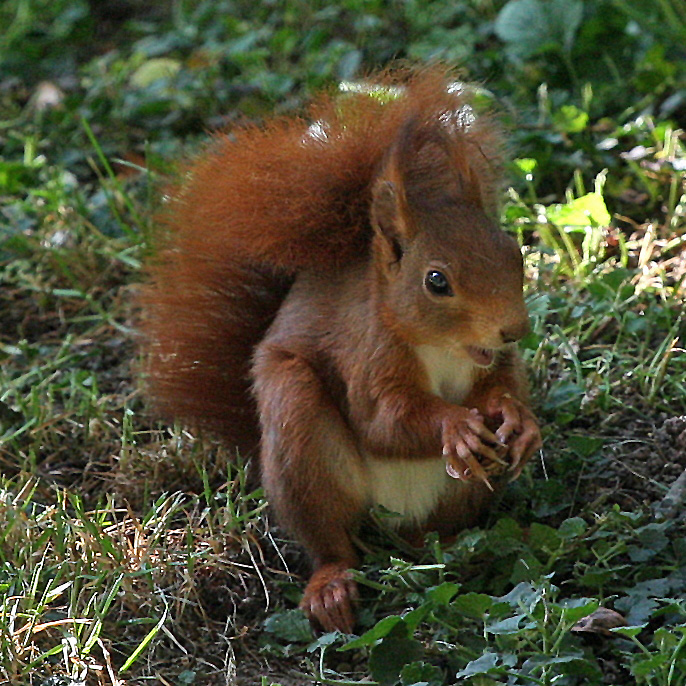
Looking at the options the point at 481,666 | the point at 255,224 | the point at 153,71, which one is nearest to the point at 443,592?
the point at 481,666

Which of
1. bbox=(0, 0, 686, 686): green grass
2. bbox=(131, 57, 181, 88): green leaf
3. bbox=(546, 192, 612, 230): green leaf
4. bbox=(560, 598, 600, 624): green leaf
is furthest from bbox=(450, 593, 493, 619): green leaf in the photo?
bbox=(131, 57, 181, 88): green leaf

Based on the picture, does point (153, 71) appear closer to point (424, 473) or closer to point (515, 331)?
point (424, 473)

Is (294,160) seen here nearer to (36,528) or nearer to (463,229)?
(463,229)

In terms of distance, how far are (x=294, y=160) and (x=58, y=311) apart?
3.72 feet

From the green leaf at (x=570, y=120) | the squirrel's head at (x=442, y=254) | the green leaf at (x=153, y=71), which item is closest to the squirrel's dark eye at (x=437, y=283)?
the squirrel's head at (x=442, y=254)

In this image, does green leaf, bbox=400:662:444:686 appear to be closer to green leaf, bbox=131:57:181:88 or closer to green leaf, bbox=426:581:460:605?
green leaf, bbox=426:581:460:605

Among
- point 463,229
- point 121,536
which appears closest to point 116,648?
point 121,536

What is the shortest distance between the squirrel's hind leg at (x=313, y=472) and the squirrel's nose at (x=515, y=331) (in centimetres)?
36

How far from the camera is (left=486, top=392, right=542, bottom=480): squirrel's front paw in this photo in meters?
2.08

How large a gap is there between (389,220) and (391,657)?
69 centimetres

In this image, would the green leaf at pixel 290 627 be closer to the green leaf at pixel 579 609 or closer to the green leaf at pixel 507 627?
the green leaf at pixel 507 627

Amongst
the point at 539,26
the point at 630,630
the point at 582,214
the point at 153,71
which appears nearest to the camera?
the point at 630,630

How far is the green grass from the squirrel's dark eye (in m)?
0.44

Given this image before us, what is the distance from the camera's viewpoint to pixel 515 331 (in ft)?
6.40
